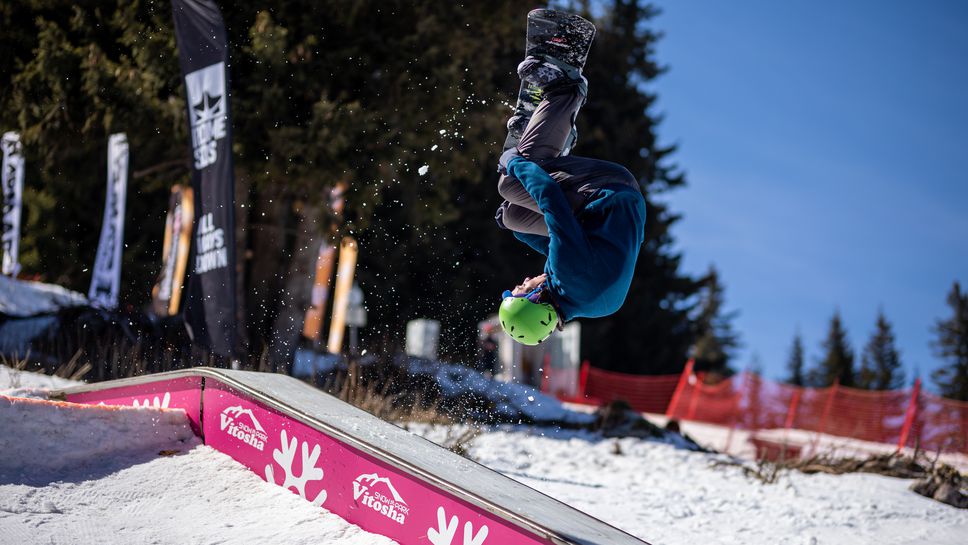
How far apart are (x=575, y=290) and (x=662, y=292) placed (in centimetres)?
2428

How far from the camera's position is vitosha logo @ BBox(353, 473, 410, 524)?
161 inches

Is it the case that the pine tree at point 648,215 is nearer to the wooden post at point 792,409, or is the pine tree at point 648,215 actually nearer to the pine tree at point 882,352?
the wooden post at point 792,409

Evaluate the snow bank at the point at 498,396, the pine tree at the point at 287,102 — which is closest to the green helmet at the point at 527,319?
the pine tree at the point at 287,102

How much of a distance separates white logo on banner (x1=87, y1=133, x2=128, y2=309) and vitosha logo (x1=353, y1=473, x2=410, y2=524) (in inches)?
337

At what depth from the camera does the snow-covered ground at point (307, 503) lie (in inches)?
164

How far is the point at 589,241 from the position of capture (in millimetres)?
4824

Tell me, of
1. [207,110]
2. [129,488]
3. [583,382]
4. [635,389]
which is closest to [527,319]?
[129,488]

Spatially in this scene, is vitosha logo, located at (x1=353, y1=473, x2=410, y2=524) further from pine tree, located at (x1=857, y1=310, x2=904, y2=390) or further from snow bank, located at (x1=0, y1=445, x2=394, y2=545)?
pine tree, located at (x1=857, y1=310, x2=904, y2=390)

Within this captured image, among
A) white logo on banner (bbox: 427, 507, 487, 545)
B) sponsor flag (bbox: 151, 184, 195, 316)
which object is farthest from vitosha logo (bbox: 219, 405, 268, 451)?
sponsor flag (bbox: 151, 184, 195, 316)

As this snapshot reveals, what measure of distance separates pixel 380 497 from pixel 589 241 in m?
1.94

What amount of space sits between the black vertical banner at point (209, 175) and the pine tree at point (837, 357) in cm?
4347

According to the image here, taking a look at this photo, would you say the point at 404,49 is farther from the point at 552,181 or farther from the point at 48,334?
the point at 552,181

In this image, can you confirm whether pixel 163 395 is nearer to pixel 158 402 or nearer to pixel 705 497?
pixel 158 402

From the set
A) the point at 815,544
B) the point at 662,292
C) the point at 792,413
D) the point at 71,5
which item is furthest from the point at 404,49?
the point at 662,292
